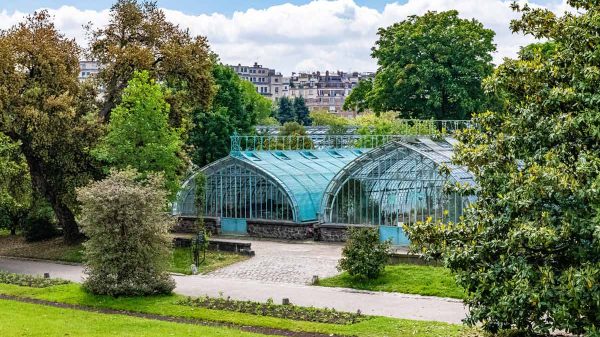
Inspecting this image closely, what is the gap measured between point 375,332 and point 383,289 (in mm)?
6686

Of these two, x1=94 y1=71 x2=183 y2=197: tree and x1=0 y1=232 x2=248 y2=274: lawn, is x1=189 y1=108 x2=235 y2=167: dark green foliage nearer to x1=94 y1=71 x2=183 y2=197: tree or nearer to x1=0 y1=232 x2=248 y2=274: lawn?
x1=0 y1=232 x2=248 y2=274: lawn

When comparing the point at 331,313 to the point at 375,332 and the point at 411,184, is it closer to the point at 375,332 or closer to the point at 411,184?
the point at 375,332

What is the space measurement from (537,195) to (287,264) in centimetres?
1845

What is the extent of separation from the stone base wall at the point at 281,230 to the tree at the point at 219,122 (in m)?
12.6

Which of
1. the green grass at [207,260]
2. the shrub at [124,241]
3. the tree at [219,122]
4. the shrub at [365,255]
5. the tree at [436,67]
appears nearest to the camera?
the shrub at [124,241]

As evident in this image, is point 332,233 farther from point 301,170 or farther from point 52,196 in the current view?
point 52,196

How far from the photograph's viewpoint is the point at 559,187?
515 inches

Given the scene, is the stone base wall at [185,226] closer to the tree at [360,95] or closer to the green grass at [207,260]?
the green grass at [207,260]

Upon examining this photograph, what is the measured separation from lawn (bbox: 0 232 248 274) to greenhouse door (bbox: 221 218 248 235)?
17.9 feet

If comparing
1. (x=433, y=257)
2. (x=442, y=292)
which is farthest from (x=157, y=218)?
(x=433, y=257)

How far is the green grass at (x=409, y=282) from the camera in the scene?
24648 mm

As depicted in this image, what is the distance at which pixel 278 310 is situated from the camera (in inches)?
858

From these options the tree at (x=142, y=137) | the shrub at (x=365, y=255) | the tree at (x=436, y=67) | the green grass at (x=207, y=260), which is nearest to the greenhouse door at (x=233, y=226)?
the green grass at (x=207, y=260)

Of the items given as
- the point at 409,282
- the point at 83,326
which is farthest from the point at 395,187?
the point at 83,326
